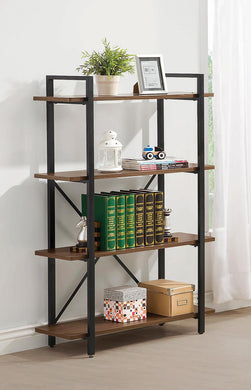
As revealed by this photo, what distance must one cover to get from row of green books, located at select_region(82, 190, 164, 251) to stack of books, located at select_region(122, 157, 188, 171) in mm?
142

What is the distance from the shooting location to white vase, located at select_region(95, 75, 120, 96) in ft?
11.9

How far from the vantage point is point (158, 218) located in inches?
154

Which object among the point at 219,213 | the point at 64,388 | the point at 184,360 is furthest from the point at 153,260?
the point at 64,388

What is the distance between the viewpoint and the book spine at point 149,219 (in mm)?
→ 3852

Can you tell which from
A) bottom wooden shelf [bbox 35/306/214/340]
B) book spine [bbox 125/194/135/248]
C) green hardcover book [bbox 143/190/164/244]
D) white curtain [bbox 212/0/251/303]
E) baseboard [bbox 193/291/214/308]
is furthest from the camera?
baseboard [bbox 193/291/214/308]

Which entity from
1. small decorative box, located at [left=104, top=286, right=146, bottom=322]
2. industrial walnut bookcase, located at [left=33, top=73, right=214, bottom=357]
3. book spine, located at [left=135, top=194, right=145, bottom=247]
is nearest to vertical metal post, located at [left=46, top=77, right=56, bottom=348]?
industrial walnut bookcase, located at [left=33, top=73, right=214, bottom=357]

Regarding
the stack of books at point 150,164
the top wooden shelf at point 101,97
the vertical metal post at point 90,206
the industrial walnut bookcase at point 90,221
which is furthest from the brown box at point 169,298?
the top wooden shelf at point 101,97

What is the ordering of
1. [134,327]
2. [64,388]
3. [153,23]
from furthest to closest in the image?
[153,23] < [134,327] < [64,388]

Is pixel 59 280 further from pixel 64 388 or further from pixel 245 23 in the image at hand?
pixel 245 23

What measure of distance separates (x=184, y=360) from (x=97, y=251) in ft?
2.06

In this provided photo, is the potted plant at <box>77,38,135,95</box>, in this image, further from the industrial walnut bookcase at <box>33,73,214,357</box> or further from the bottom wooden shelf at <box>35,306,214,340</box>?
the bottom wooden shelf at <box>35,306,214,340</box>

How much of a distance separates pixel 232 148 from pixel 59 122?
1.09 meters

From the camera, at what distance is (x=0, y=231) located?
362cm

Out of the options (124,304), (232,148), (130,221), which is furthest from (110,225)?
(232,148)
